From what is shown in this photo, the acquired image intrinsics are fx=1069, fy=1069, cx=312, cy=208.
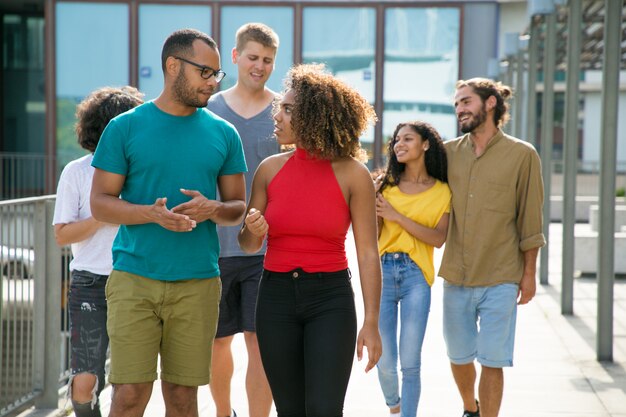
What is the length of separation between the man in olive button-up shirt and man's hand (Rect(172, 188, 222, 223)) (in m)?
1.96

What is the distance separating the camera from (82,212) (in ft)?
16.4

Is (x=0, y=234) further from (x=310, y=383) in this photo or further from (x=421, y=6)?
(x=421, y=6)

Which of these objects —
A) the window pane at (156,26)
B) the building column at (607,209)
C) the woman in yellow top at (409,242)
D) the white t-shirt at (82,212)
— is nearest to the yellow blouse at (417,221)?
the woman in yellow top at (409,242)

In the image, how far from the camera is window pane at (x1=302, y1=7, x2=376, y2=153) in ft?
89.9

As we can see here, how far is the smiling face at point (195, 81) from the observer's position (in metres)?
4.27

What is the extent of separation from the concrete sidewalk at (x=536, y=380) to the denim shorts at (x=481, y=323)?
3.44 feet

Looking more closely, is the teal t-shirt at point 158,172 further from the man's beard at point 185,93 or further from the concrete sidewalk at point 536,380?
the concrete sidewalk at point 536,380

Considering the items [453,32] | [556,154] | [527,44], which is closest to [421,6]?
[453,32]

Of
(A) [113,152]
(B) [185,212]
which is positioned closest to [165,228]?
(B) [185,212]

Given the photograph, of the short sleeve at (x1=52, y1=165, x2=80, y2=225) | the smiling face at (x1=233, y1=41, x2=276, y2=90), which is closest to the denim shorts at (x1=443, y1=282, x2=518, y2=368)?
the smiling face at (x1=233, y1=41, x2=276, y2=90)

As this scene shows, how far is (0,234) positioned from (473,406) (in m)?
2.82

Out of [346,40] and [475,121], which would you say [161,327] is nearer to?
[475,121]

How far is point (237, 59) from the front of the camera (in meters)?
5.75

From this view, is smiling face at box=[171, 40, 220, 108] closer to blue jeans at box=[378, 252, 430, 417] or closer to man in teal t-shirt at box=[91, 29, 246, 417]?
man in teal t-shirt at box=[91, 29, 246, 417]
